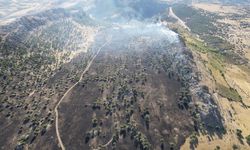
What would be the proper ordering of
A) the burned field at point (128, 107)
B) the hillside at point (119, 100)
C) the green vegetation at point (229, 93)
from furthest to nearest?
the green vegetation at point (229, 93), the hillside at point (119, 100), the burned field at point (128, 107)

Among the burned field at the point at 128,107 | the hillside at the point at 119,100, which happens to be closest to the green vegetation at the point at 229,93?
the hillside at the point at 119,100

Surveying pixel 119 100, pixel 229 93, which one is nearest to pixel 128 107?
pixel 119 100

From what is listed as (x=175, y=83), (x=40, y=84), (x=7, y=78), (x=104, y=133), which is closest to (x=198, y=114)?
(x=175, y=83)

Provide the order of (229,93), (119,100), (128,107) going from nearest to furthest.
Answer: (128,107) < (119,100) < (229,93)

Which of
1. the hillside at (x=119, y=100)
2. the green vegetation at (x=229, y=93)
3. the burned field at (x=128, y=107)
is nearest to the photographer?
the burned field at (x=128, y=107)

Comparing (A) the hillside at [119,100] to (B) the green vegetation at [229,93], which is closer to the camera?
(A) the hillside at [119,100]

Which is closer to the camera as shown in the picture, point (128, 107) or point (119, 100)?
point (128, 107)

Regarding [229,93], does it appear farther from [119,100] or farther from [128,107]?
[119,100]

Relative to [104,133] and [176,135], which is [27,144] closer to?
[104,133]

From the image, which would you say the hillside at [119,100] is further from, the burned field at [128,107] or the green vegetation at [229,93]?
the green vegetation at [229,93]
